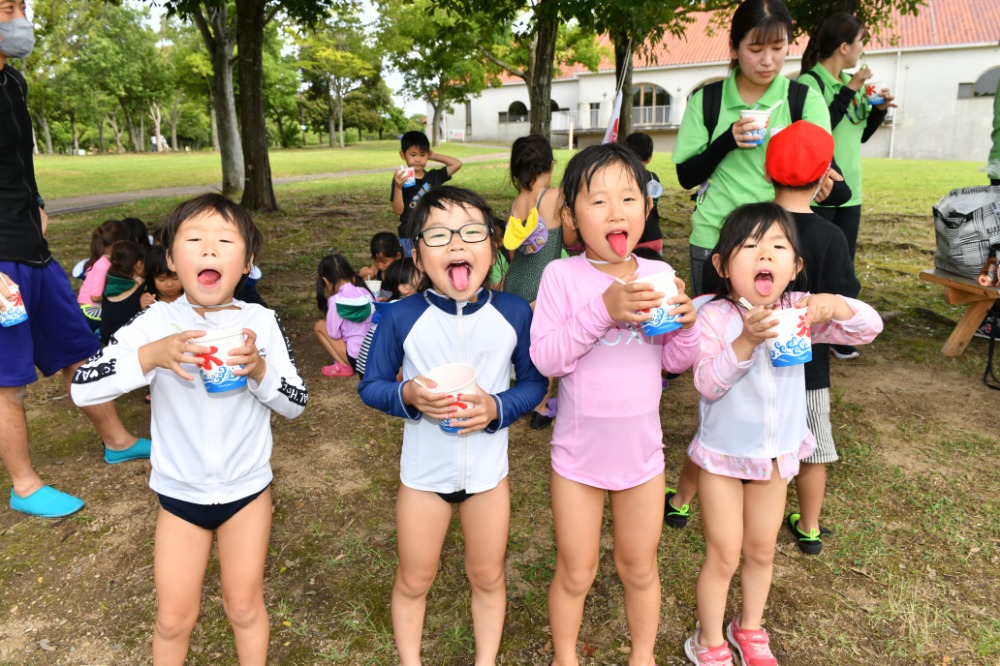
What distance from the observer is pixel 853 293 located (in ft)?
8.14

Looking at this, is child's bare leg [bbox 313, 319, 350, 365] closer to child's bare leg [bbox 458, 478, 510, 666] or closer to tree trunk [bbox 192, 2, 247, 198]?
child's bare leg [bbox 458, 478, 510, 666]

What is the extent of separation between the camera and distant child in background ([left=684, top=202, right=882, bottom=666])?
2.12 meters

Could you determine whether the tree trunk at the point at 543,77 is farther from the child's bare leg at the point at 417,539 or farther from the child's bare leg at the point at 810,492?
the child's bare leg at the point at 417,539

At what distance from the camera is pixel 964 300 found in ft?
17.2

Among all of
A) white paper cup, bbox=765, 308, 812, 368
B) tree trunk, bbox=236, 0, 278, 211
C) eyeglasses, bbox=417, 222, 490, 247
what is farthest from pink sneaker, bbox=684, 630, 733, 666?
tree trunk, bbox=236, 0, 278, 211

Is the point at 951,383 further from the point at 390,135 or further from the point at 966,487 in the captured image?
the point at 390,135

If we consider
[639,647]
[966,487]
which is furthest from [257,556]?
[966,487]

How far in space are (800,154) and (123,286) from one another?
164 inches

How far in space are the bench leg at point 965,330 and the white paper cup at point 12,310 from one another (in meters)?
6.25

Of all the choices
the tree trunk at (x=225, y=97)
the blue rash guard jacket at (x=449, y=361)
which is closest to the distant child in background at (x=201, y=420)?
the blue rash guard jacket at (x=449, y=361)

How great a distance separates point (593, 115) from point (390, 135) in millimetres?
26170

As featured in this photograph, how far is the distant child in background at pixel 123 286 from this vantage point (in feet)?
14.4

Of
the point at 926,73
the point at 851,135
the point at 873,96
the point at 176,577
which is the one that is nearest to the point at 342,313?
the point at 176,577

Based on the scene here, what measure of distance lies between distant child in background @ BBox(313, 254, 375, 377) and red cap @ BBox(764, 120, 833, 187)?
3.24m
